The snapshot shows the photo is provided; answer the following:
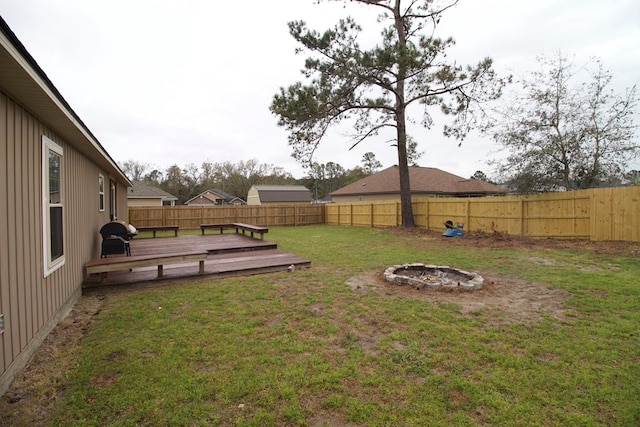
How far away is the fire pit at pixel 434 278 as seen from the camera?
16.6 feet

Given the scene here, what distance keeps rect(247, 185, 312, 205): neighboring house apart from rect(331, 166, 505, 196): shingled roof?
38.9ft

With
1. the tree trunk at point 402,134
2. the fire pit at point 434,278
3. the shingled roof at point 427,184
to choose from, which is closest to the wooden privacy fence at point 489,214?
the tree trunk at point 402,134

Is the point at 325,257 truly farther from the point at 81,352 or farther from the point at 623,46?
the point at 623,46

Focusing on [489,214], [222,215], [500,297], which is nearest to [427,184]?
[489,214]

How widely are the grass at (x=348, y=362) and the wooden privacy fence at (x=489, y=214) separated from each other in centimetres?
515

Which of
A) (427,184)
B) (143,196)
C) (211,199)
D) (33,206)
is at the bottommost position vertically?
(33,206)

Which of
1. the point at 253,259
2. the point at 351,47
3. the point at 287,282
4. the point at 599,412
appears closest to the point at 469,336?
the point at 599,412

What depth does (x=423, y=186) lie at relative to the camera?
22.8 meters

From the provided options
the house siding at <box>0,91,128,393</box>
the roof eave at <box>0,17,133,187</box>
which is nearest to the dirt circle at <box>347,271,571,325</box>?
the house siding at <box>0,91,128,393</box>

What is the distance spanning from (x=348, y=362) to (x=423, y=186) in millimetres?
21704

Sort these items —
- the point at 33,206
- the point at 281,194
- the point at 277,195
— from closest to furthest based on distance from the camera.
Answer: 1. the point at 33,206
2. the point at 277,195
3. the point at 281,194

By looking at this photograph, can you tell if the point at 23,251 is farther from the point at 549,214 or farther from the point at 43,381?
the point at 549,214

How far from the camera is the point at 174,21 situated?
337 inches

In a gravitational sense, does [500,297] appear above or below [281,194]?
below
